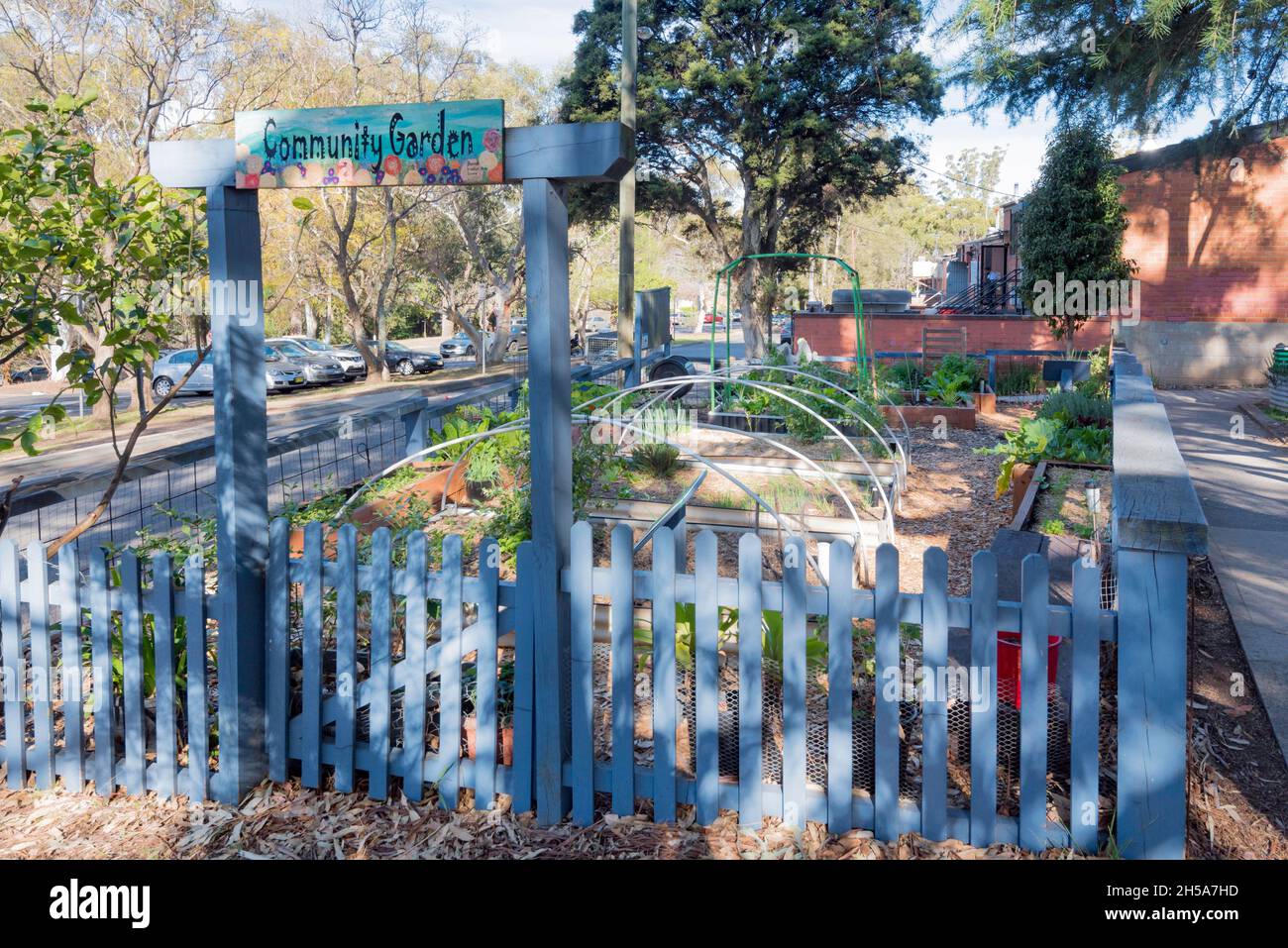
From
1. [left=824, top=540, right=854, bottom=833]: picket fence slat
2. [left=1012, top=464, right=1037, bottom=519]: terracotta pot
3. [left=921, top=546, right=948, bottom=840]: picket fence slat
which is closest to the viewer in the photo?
[left=921, top=546, right=948, bottom=840]: picket fence slat

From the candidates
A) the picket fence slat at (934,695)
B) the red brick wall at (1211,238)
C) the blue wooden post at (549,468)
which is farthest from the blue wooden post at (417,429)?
the red brick wall at (1211,238)

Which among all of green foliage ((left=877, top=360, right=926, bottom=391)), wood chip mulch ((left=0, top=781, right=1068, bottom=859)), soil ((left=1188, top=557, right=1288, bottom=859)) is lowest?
wood chip mulch ((left=0, top=781, right=1068, bottom=859))

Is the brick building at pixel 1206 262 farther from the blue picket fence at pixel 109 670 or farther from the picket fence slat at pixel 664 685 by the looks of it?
the blue picket fence at pixel 109 670

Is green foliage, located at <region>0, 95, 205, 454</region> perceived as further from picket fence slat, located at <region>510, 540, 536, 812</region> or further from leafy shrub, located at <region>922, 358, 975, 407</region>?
leafy shrub, located at <region>922, 358, 975, 407</region>

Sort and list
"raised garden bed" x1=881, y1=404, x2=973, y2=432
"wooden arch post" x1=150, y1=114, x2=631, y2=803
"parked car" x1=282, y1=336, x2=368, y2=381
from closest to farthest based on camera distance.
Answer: "wooden arch post" x1=150, y1=114, x2=631, y2=803, "raised garden bed" x1=881, y1=404, x2=973, y2=432, "parked car" x1=282, y1=336, x2=368, y2=381

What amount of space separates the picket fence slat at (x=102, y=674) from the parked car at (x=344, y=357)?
99.5ft

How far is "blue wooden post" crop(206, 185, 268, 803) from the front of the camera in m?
3.82

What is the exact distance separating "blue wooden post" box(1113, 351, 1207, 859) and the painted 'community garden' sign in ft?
7.53

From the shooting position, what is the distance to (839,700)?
3471 millimetres

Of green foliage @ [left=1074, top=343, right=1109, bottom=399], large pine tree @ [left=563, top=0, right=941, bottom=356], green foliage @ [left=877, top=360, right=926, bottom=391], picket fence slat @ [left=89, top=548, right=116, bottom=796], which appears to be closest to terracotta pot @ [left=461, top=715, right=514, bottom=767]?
picket fence slat @ [left=89, top=548, right=116, bottom=796]

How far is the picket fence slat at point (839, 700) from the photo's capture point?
3.41 meters
